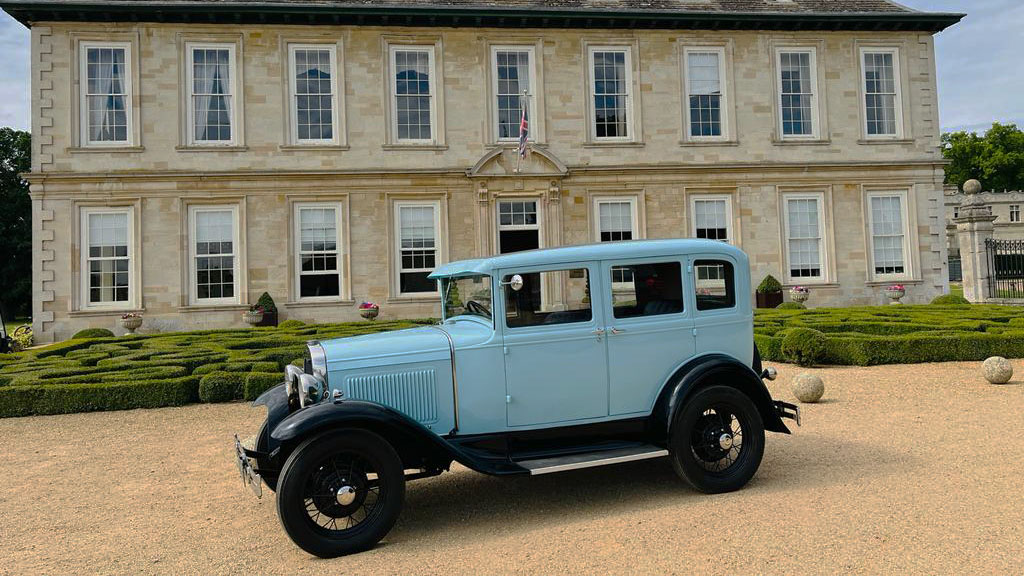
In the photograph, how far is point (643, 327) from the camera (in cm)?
531

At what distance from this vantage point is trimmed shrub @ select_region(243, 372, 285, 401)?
9.60 m

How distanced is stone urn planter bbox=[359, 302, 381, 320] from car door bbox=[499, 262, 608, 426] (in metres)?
14.3

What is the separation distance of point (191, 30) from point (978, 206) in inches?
1046

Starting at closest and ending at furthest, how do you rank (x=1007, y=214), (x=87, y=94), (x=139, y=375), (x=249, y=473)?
1. (x=249, y=473)
2. (x=139, y=375)
3. (x=87, y=94)
4. (x=1007, y=214)

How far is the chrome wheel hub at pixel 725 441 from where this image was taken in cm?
529

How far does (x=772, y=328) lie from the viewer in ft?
43.5

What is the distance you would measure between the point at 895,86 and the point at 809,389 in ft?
58.1

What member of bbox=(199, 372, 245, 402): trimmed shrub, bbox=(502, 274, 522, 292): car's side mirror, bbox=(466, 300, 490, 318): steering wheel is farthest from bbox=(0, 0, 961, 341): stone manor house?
bbox=(502, 274, 522, 292): car's side mirror

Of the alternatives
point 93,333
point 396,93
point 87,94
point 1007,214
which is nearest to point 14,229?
point 87,94

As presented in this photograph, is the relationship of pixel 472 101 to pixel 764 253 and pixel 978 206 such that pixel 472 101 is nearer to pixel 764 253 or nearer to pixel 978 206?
pixel 764 253

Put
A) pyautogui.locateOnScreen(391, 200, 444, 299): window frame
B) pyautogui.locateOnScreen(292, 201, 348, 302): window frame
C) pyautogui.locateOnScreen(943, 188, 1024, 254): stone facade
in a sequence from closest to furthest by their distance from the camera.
→ pyautogui.locateOnScreen(292, 201, 348, 302): window frame < pyautogui.locateOnScreen(391, 200, 444, 299): window frame < pyautogui.locateOnScreen(943, 188, 1024, 254): stone facade

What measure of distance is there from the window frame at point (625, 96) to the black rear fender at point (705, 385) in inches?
627

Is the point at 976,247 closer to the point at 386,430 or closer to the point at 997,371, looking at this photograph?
the point at 997,371

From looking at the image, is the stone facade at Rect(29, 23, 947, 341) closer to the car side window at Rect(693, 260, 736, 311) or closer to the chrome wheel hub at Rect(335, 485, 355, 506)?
the car side window at Rect(693, 260, 736, 311)
